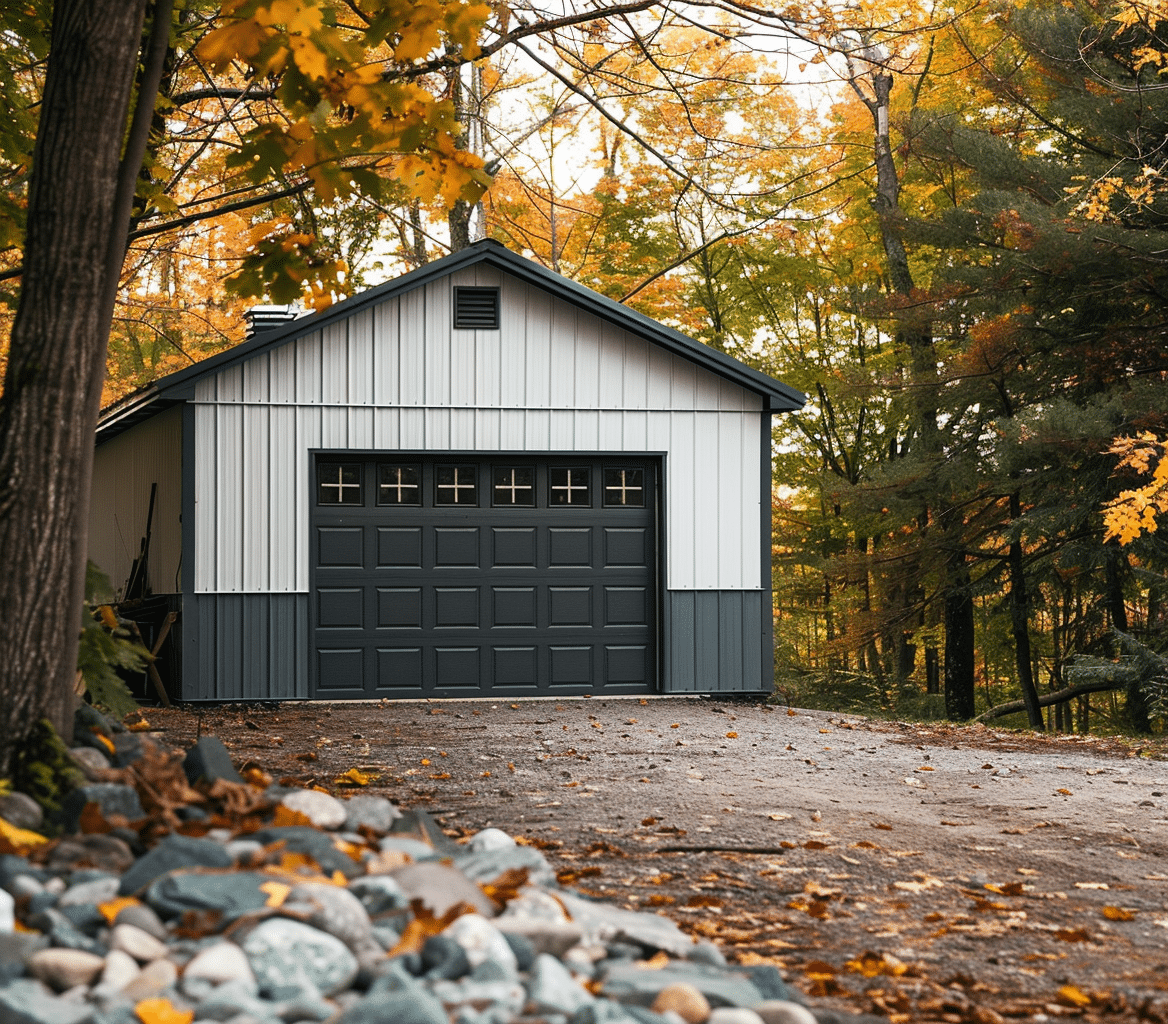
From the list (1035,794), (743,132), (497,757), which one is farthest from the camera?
(743,132)

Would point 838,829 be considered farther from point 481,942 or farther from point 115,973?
point 115,973

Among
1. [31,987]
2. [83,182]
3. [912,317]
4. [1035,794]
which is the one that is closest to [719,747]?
[1035,794]

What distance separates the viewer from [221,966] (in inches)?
116

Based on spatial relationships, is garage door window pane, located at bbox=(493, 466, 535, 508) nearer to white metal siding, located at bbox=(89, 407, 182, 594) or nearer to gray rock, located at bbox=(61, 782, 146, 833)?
white metal siding, located at bbox=(89, 407, 182, 594)

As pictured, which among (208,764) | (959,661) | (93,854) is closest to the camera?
(93,854)

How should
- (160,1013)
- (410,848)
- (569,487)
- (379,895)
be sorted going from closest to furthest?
(160,1013)
(379,895)
(410,848)
(569,487)

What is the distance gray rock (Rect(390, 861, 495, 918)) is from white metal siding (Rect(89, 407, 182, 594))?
948 cm

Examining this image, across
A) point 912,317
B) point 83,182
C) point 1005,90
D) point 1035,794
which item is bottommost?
point 1035,794

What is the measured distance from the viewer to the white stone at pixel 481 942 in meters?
3.16

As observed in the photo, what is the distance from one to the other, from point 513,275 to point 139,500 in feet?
18.1

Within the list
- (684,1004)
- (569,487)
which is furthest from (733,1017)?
(569,487)

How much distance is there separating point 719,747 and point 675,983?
643 centimetres

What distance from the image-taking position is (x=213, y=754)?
4719 millimetres

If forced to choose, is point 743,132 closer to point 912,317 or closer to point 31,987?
point 912,317
